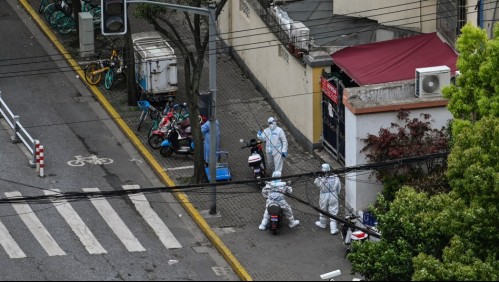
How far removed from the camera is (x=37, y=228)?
129 ft

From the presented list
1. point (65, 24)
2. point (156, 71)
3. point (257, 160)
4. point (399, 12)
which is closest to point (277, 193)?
point (257, 160)

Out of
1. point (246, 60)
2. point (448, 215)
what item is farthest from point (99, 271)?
point (246, 60)

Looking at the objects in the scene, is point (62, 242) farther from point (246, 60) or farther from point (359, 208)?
point (246, 60)

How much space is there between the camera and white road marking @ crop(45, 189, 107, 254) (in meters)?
38.3

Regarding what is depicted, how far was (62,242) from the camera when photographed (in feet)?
126

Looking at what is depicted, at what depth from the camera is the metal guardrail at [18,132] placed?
140ft

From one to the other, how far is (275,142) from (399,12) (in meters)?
6.68

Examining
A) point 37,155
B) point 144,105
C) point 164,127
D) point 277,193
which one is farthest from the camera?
point 144,105

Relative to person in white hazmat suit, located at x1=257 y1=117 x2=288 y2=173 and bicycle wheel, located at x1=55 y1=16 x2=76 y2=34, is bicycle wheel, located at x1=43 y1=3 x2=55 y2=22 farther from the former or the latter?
person in white hazmat suit, located at x1=257 y1=117 x2=288 y2=173

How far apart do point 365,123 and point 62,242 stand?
25.8ft

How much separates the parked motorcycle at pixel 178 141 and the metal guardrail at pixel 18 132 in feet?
11.3

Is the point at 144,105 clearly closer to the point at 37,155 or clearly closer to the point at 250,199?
the point at 37,155

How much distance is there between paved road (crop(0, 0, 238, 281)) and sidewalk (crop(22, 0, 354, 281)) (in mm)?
614

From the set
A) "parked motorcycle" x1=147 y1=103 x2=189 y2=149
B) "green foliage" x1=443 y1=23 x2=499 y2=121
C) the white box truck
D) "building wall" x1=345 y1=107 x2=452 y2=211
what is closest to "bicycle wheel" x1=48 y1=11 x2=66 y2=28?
the white box truck
